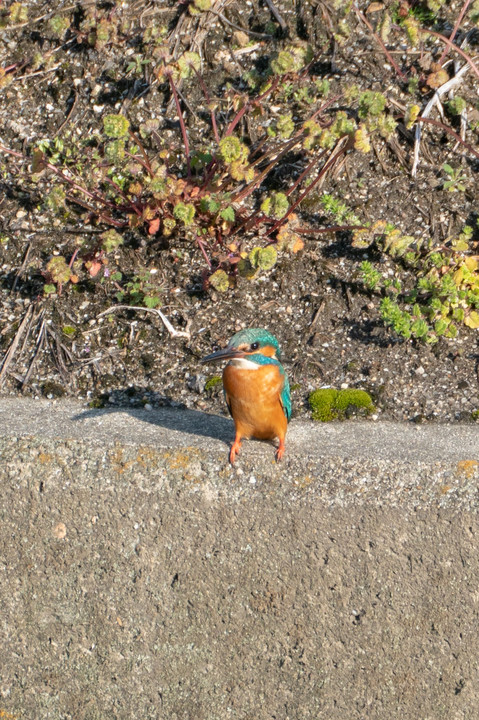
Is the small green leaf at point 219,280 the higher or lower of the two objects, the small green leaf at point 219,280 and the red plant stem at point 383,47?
the lower

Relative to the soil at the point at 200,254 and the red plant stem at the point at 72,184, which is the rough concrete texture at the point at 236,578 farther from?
the red plant stem at the point at 72,184

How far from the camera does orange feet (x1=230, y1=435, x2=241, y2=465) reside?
3.07 meters

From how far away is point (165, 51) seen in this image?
4227 mm

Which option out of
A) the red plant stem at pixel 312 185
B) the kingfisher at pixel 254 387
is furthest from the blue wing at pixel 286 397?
the red plant stem at pixel 312 185

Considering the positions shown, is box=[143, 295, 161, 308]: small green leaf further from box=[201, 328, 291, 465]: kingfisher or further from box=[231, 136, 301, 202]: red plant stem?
box=[201, 328, 291, 465]: kingfisher

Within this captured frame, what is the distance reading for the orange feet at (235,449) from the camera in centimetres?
307

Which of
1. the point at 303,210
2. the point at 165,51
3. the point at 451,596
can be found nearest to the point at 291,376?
the point at 303,210

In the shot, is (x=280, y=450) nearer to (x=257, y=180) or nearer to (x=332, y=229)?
(x=332, y=229)

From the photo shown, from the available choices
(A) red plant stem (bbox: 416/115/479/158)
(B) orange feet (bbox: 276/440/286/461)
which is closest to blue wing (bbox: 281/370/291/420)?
(B) orange feet (bbox: 276/440/286/461)

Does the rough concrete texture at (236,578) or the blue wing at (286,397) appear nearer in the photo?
the rough concrete texture at (236,578)

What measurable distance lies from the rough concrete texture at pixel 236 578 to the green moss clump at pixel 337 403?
0.39 meters

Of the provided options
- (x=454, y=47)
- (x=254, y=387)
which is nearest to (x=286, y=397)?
(x=254, y=387)

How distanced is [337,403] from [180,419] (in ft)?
2.65

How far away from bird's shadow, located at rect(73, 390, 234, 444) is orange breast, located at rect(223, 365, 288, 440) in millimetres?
183
